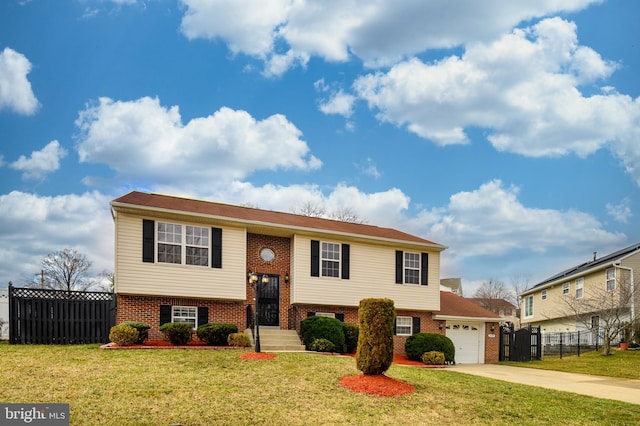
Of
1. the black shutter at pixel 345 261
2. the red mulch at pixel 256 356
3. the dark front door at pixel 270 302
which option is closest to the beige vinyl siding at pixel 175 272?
the dark front door at pixel 270 302

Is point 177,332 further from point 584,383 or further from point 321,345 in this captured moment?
point 584,383

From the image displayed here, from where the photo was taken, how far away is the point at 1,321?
2314cm

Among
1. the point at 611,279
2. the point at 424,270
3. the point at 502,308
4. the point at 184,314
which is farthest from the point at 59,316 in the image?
the point at 502,308

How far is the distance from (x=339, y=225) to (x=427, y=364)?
714 cm

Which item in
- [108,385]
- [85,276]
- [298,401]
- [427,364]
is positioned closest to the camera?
[298,401]

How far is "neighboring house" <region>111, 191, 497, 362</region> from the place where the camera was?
1839 cm

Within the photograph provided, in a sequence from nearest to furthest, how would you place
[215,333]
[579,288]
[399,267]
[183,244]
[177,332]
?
[177,332] → [215,333] → [183,244] → [399,267] → [579,288]

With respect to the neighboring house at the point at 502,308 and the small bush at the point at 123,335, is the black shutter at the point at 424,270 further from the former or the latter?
the neighboring house at the point at 502,308

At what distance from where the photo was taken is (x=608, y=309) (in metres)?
28.2

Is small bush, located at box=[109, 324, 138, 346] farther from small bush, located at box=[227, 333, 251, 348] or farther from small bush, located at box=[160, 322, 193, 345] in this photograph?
small bush, located at box=[227, 333, 251, 348]

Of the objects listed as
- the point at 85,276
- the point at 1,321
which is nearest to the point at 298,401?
the point at 1,321

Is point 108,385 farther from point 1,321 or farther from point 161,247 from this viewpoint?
point 1,321

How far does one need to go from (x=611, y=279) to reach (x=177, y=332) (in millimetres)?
25532

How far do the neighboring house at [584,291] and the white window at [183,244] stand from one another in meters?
21.6
